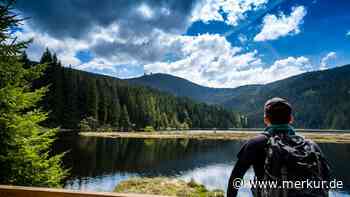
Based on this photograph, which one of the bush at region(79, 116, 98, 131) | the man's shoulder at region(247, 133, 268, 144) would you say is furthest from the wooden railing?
the bush at region(79, 116, 98, 131)

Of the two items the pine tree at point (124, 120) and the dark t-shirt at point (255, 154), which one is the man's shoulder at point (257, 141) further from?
the pine tree at point (124, 120)

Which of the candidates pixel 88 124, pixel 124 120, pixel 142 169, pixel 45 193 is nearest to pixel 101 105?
pixel 124 120

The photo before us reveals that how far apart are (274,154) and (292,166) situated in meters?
0.13

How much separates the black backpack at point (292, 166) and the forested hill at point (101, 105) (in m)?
45.0

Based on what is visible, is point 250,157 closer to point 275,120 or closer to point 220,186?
point 275,120

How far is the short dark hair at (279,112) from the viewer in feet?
7.68

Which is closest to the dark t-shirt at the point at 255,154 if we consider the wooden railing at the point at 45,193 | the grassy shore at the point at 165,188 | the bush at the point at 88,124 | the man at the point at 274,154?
the man at the point at 274,154

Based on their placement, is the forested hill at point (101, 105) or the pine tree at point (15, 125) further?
the forested hill at point (101, 105)

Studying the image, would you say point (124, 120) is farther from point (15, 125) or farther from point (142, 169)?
point (15, 125)

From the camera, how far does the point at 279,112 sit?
2361 mm

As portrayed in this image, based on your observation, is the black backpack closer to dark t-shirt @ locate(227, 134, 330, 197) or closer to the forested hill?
dark t-shirt @ locate(227, 134, 330, 197)

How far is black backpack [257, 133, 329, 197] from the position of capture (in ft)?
6.58

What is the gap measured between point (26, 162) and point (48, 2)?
7.64 m

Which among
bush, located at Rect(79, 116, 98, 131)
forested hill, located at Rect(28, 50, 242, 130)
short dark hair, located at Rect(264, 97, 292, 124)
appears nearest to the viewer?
short dark hair, located at Rect(264, 97, 292, 124)
